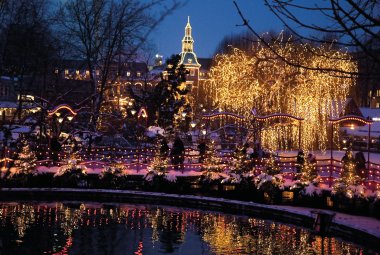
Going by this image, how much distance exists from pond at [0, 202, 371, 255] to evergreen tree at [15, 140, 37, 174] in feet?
9.58

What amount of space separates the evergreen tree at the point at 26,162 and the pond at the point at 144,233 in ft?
9.58

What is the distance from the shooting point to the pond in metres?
13.3

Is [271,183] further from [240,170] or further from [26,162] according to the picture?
[26,162]

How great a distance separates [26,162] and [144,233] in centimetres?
914

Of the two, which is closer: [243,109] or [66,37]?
[66,37]

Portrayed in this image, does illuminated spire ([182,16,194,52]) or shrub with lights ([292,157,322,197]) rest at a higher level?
illuminated spire ([182,16,194,52])

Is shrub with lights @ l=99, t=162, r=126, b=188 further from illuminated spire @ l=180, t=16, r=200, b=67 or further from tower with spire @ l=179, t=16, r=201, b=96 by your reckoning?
illuminated spire @ l=180, t=16, r=200, b=67

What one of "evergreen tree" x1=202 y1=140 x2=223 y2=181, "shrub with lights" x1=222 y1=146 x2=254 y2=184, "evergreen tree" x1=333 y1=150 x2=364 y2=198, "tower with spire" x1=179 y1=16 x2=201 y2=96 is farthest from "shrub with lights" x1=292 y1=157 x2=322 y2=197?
"tower with spire" x1=179 y1=16 x2=201 y2=96

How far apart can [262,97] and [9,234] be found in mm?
25222

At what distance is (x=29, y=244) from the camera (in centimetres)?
1338

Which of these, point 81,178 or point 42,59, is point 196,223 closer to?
Result: point 81,178

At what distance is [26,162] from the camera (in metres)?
22.4

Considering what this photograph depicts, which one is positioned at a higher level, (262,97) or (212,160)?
(262,97)

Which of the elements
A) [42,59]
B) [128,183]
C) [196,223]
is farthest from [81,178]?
[42,59]
